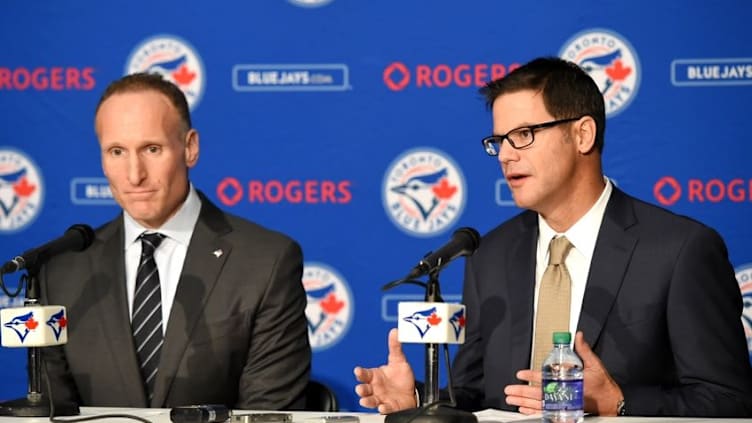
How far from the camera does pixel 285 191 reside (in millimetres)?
5352

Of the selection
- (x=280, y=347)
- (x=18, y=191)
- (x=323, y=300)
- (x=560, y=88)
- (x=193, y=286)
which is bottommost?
(x=280, y=347)

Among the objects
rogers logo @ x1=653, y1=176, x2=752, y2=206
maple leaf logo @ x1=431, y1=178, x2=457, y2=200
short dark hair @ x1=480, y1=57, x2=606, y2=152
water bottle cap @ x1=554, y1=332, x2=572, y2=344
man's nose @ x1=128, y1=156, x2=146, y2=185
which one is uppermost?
short dark hair @ x1=480, y1=57, x2=606, y2=152

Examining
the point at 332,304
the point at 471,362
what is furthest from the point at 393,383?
the point at 332,304

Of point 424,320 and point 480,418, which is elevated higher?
point 424,320

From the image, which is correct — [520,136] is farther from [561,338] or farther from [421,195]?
[421,195]

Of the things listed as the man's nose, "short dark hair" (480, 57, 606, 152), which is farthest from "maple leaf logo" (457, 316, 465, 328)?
the man's nose

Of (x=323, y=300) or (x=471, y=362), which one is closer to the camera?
(x=471, y=362)

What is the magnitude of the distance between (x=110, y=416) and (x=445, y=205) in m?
2.19

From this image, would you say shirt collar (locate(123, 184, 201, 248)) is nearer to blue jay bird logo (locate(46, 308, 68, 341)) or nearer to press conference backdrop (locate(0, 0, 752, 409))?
blue jay bird logo (locate(46, 308, 68, 341))

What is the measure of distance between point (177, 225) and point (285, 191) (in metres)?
1.11

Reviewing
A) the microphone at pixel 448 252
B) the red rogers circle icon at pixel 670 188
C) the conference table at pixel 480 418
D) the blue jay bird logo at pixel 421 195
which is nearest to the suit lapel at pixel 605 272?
the conference table at pixel 480 418

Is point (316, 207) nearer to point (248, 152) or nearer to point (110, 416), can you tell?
point (248, 152)

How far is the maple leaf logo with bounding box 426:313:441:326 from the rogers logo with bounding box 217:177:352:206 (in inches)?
91.6

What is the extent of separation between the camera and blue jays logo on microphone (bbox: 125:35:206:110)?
5414 mm
